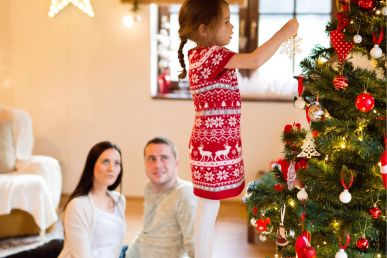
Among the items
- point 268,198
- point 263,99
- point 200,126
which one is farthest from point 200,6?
point 263,99

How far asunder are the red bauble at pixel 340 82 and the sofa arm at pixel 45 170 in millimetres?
2610

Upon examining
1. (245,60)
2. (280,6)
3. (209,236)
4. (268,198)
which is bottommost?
(209,236)

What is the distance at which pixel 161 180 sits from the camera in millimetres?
2336

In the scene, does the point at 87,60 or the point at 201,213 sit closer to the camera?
the point at 201,213

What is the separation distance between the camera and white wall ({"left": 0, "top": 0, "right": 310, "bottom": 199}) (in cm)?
425

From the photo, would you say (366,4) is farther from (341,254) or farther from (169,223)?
(169,223)

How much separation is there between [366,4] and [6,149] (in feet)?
9.50

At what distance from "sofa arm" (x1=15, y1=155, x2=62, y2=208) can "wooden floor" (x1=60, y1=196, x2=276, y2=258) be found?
56 cm

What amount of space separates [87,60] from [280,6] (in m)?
1.59

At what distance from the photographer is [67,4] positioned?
13.9 feet

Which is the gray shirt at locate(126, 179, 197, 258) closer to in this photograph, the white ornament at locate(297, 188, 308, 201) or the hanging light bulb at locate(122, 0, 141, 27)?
the white ornament at locate(297, 188, 308, 201)

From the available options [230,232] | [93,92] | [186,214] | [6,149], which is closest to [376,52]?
[186,214]

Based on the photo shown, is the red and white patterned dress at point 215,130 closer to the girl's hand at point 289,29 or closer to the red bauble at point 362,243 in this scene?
the girl's hand at point 289,29

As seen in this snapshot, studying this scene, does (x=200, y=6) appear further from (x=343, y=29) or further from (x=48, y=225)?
(x=48, y=225)
